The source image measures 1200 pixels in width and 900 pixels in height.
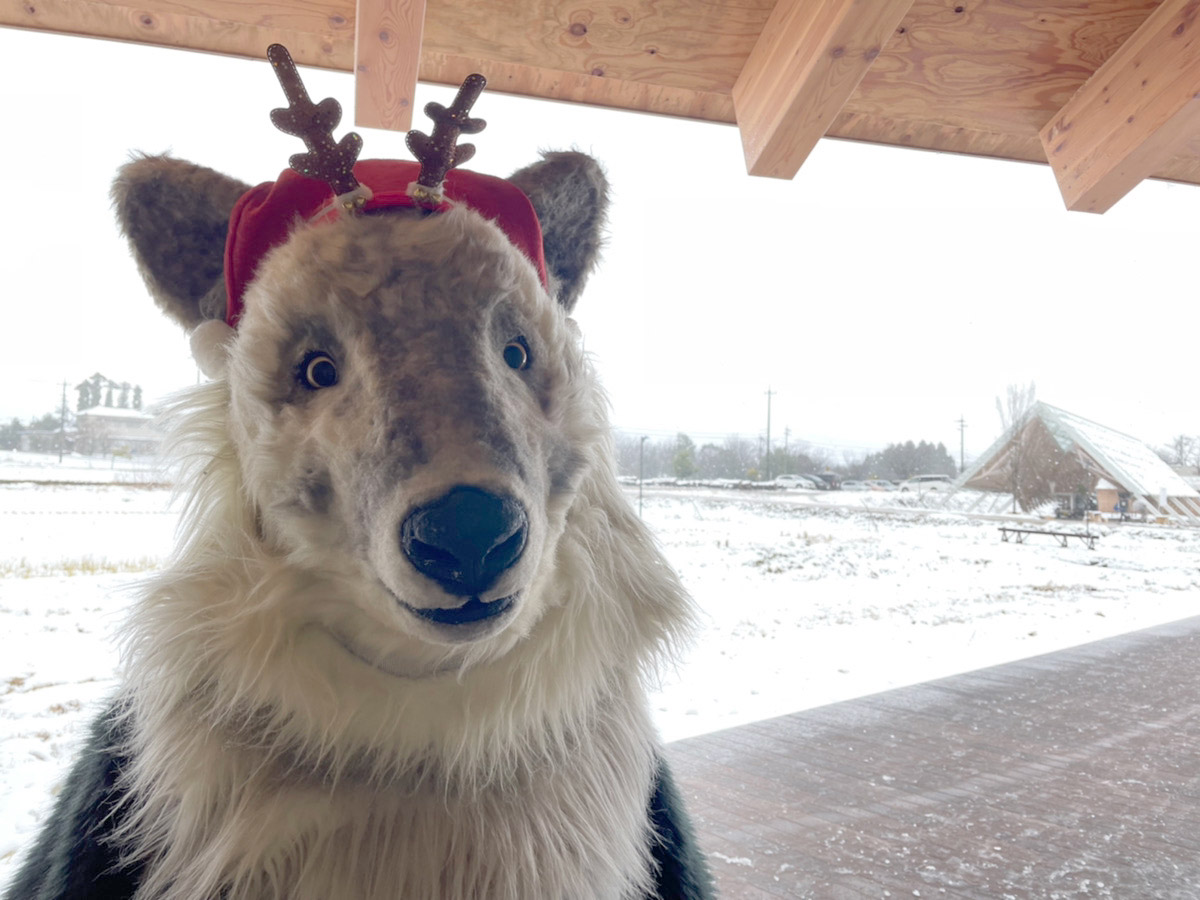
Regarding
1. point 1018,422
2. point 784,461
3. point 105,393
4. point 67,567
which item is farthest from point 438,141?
point 1018,422

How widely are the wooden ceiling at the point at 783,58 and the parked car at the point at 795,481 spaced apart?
13.7 ft

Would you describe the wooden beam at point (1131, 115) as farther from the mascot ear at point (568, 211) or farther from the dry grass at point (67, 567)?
the dry grass at point (67, 567)

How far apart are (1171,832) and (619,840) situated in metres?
1.81

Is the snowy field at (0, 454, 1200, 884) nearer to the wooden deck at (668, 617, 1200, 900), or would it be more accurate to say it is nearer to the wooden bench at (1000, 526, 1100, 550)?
the wooden bench at (1000, 526, 1100, 550)

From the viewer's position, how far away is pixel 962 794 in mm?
1882

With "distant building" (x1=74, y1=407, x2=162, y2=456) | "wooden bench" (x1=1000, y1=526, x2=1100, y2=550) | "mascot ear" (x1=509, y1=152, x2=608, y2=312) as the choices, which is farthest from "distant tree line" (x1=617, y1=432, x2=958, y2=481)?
"mascot ear" (x1=509, y1=152, x2=608, y2=312)

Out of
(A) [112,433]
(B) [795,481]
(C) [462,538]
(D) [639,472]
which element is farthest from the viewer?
(B) [795,481]

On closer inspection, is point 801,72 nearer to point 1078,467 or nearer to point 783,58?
point 783,58

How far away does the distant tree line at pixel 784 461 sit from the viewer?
13.2 feet

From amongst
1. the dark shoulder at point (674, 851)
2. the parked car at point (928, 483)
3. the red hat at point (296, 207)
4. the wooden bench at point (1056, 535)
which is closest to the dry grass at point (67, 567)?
the red hat at point (296, 207)

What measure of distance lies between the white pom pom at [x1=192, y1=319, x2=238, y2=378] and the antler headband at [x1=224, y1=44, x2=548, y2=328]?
0.06 ft

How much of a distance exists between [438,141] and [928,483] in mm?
6402

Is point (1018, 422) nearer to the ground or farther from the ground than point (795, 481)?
farther from the ground

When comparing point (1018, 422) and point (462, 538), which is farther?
point (1018, 422)
